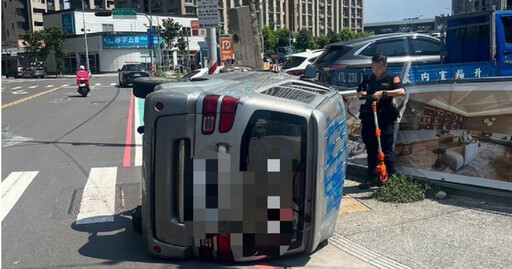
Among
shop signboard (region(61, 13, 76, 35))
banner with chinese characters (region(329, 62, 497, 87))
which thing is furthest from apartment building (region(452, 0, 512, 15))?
shop signboard (region(61, 13, 76, 35))

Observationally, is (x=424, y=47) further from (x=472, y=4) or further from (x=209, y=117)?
(x=472, y=4)

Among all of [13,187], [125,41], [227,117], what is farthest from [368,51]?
[125,41]

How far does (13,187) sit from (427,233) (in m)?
5.73

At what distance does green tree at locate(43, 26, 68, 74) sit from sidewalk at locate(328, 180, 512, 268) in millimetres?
66682

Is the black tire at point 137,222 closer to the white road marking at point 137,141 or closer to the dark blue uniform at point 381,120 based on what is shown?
the dark blue uniform at point 381,120

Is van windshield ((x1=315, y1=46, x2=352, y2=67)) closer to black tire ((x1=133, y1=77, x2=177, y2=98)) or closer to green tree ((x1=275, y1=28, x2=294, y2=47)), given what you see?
black tire ((x1=133, y1=77, x2=177, y2=98))

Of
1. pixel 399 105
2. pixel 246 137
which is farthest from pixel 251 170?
pixel 399 105

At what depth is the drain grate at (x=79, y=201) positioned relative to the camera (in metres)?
6.12

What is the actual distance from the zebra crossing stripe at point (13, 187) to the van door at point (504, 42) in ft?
30.0

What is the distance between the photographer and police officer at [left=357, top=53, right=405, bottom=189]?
251 inches

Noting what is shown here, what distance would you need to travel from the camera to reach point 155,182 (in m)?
4.01

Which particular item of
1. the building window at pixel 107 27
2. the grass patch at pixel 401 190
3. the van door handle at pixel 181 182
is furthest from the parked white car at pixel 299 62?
the building window at pixel 107 27

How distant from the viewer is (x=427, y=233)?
16.6 feet

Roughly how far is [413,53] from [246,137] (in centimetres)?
968
